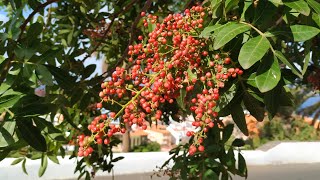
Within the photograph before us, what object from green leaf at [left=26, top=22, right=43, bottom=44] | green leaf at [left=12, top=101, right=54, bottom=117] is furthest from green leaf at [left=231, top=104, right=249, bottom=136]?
green leaf at [left=26, top=22, right=43, bottom=44]

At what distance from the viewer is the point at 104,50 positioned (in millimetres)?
2676

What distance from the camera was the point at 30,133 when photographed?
113cm

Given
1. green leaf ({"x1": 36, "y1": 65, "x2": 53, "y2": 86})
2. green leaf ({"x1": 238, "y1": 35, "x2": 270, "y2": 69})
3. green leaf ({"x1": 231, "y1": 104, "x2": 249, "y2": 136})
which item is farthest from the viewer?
green leaf ({"x1": 36, "y1": 65, "x2": 53, "y2": 86})

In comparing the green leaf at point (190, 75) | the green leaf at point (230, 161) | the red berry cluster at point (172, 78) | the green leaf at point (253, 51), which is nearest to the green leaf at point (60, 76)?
the red berry cluster at point (172, 78)

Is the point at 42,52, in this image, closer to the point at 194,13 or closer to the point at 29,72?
the point at 29,72

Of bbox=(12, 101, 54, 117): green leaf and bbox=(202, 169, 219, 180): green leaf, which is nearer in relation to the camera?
bbox=(12, 101, 54, 117): green leaf

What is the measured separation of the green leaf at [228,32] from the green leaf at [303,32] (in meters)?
0.10

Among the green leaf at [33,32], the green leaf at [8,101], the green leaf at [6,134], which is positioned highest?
the green leaf at [33,32]

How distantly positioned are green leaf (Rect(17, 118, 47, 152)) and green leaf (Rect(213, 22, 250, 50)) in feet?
1.81

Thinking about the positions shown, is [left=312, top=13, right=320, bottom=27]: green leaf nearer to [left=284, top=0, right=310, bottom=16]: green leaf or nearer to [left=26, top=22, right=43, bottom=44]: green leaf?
[left=284, top=0, right=310, bottom=16]: green leaf

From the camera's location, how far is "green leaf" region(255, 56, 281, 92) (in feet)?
2.69

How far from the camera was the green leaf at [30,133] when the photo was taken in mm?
1118

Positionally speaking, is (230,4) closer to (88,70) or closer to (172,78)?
(172,78)

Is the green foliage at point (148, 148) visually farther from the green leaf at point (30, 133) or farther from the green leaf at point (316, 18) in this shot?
the green leaf at point (316, 18)
